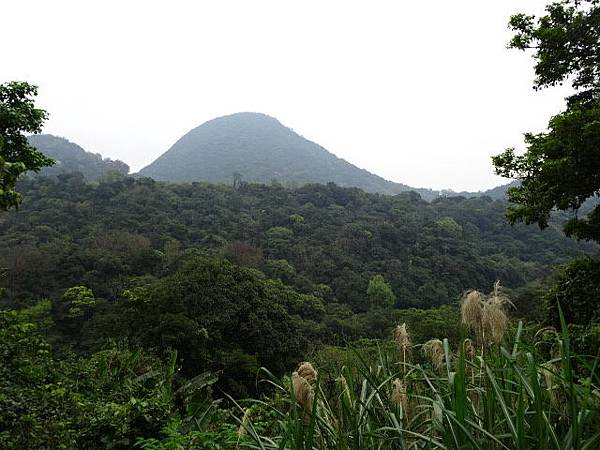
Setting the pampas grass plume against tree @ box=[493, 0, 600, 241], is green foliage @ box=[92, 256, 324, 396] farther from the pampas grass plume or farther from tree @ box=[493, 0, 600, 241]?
the pampas grass plume

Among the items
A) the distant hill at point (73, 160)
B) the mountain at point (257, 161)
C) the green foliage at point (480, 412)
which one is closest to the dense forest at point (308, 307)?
the green foliage at point (480, 412)

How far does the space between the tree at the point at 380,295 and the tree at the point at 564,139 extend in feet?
84.8

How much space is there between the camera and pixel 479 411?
2.02 m

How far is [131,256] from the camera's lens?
28906 mm

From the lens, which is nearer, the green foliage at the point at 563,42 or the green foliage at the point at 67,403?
the green foliage at the point at 67,403

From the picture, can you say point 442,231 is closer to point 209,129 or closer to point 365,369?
point 365,369

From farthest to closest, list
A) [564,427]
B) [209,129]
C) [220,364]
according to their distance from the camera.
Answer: [209,129] < [220,364] < [564,427]

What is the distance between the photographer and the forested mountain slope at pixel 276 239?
1084 inches

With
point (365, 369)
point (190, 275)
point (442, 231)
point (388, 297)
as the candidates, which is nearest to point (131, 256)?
point (190, 275)

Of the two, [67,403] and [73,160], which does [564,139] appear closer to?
[67,403]

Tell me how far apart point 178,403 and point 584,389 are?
448cm

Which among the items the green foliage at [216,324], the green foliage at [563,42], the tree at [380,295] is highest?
the green foliage at [563,42]

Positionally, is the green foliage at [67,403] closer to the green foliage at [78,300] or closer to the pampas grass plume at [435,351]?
the pampas grass plume at [435,351]

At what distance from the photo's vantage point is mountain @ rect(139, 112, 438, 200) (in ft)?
364
